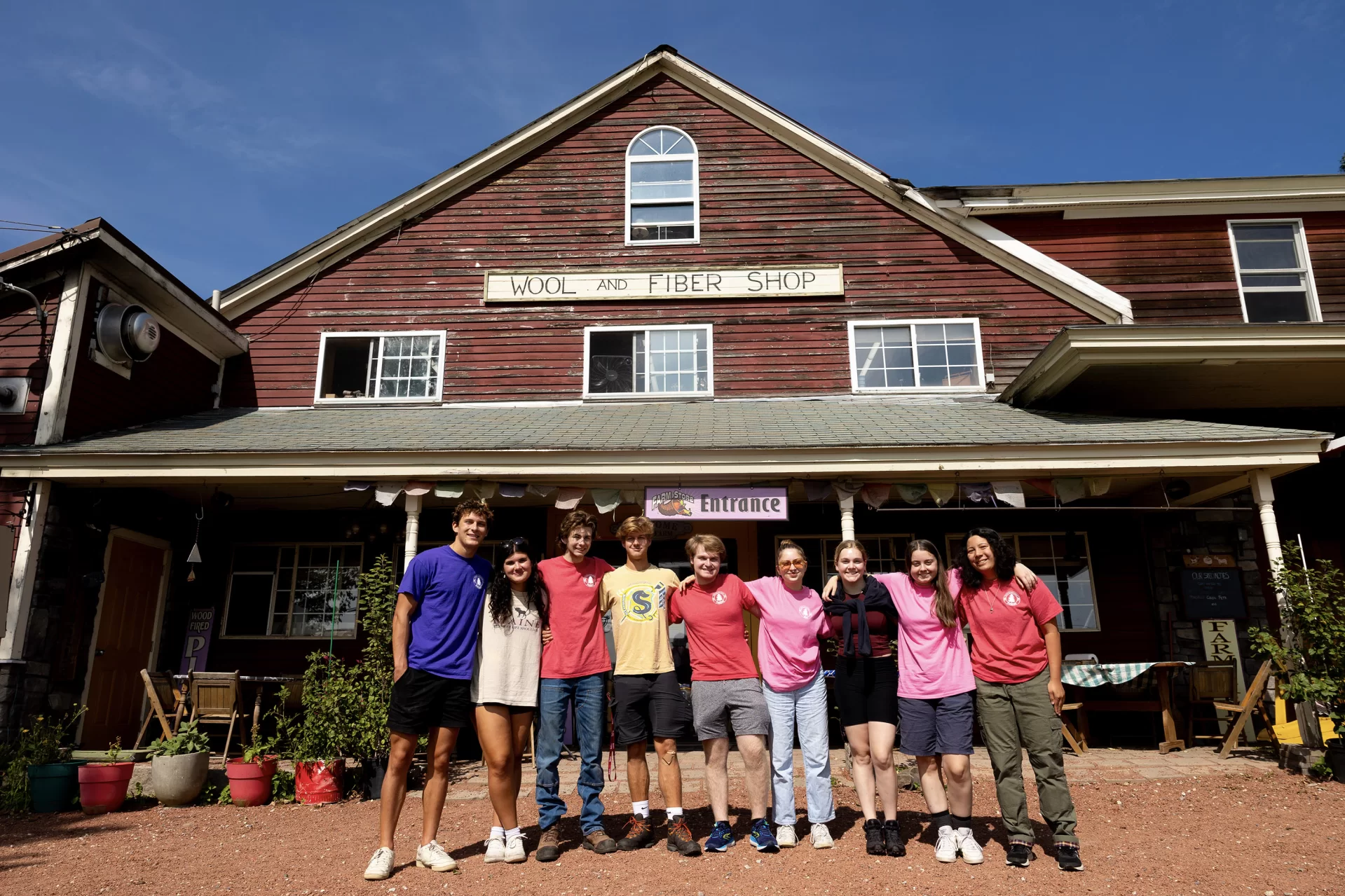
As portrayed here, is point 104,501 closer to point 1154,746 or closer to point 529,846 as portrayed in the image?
point 529,846

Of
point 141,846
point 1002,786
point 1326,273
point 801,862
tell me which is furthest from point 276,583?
point 1326,273

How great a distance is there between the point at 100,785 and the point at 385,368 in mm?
5869

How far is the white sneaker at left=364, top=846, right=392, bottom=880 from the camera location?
4.33 metres

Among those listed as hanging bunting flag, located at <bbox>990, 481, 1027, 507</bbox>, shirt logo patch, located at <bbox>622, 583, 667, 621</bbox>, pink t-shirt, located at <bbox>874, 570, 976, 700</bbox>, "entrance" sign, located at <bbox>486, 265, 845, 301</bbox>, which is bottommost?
pink t-shirt, located at <bbox>874, 570, 976, 700</bbox>

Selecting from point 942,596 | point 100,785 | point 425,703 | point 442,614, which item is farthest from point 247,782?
point 942,596

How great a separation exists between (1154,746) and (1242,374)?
13.7 ft

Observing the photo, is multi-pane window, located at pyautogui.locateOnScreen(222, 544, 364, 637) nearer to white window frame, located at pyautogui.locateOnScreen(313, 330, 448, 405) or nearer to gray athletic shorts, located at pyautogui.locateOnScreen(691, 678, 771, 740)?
white window frame, located at pyautogui.locateOnScreen(313, 330, 448, 405)

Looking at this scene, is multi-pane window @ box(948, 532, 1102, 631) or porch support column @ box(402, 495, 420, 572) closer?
porch support column @ box(402, 495, 420, 572)

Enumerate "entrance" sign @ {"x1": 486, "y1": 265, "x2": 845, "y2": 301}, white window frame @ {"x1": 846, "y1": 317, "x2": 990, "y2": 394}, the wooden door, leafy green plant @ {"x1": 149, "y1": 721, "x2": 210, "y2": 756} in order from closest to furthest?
leafy green plant @ {"x1": 149, "y1": 721, "x2": 210, "y2": 756} → the wooden door → white window frame @ {"x1": 846, "y1": 317, "x2": 990, "y2": 394} → "entrance" sign @ {"x1": 486, "y1": 265, "x2": 845, "y2": 301}

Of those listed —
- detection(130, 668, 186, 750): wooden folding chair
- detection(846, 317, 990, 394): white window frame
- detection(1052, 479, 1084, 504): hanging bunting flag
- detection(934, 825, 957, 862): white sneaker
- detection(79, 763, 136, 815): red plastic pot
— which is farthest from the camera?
detection(846, 317, 990, 394): white window frame

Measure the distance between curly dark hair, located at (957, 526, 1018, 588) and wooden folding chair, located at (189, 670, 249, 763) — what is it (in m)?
6.44

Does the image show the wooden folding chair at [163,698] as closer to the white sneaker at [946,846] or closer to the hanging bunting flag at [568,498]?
the hanging bunting flag at [568,498]

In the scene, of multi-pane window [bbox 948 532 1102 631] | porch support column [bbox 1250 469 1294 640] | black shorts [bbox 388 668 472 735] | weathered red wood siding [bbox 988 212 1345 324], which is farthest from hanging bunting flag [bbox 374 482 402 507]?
weathered red wood siding [bbox 988 212 1345 324]

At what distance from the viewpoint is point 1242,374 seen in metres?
9.46
